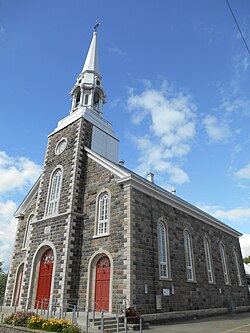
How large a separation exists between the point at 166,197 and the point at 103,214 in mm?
4826

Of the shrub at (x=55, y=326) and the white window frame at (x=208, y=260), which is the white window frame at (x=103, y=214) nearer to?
the shrub at (x=55, y=326)

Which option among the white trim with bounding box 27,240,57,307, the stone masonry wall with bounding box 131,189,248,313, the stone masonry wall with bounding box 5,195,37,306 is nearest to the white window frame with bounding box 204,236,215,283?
the stone masonry wall with bounding box 131,189,248,313

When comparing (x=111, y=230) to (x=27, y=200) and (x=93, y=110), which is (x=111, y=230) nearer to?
(x=93, y=110)

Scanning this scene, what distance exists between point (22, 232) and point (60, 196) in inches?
283

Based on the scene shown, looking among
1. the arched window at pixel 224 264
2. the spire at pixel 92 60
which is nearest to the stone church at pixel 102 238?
the arched window at pixel 224 264

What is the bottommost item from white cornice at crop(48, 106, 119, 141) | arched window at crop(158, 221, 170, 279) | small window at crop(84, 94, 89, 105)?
arched window at crop(158, 221, 170, 279)

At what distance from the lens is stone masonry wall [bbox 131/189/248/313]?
15.1 m

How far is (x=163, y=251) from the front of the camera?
58.4 feet

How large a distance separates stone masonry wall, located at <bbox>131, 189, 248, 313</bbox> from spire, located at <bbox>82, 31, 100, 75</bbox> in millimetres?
15403

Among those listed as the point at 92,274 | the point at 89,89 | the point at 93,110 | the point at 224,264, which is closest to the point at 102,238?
the point at 92,274

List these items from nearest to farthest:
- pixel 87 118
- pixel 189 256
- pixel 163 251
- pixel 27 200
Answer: pixel 163 251 → pixel 189 256 → pixel 87 118 → pixel 27 200

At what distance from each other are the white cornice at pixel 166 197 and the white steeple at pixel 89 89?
1003cm

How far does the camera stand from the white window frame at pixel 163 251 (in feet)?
55.9

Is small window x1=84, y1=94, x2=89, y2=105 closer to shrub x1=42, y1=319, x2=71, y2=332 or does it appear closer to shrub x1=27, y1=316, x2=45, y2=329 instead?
shrub x1=27, y1=316, x2=45, y2=329
